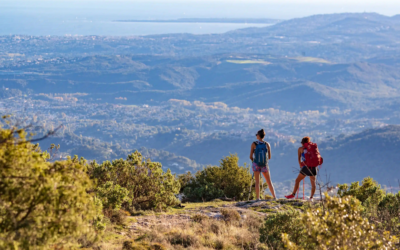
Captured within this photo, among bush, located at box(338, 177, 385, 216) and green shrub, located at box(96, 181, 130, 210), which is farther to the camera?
bush, located at box(338, 177, 385, 216)

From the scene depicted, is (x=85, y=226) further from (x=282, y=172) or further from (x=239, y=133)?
(x=239, y=133)

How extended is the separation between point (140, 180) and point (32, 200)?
548cm

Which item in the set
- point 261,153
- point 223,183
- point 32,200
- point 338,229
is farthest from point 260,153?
point 32,200

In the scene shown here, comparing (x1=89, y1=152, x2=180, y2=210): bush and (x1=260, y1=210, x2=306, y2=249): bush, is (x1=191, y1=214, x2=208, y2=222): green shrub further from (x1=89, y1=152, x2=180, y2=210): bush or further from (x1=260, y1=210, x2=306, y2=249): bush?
(x1=260, y1=210, x2=306, y2=249): bush

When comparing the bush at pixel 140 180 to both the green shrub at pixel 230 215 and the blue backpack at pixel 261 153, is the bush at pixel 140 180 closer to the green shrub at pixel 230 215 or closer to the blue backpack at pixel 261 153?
the green shrub at pixel 230 215

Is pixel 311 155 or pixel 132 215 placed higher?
pixel 311 155

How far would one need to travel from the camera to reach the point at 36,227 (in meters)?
3.26

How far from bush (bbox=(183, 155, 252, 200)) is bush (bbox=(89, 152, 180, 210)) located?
218 cm

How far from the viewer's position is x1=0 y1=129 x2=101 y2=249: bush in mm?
3225

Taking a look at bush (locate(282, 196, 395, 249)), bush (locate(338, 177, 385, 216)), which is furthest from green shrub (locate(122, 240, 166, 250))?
bush (locate(338, 177, 385, 216))

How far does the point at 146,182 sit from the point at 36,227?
5467 mm

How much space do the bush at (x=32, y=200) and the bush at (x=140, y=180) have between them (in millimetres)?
4867

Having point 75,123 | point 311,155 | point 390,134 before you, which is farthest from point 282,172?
point 311,155

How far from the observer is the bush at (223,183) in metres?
11.1
